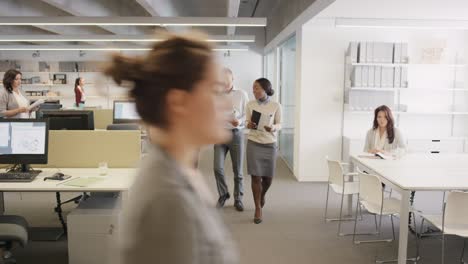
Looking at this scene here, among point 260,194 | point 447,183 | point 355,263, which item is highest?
point 447,183

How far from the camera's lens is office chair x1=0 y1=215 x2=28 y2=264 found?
262 cm

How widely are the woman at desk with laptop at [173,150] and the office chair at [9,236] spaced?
216 centimetres

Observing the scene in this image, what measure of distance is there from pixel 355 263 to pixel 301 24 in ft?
12.4

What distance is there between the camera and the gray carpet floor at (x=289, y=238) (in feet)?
11.7

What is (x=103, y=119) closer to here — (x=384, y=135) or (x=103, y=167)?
(x=103, y=167)

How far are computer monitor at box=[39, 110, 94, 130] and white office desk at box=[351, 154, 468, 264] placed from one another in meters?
2.87

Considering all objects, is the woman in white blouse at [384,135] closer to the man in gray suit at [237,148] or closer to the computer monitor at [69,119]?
the man in gray suit at [237,148]

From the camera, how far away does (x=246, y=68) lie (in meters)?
12.1

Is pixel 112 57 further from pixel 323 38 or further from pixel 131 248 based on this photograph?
pixel 323 38

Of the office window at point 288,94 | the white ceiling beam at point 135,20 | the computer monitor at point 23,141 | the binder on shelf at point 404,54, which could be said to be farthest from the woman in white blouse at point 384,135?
the computer monitor at point 23,141

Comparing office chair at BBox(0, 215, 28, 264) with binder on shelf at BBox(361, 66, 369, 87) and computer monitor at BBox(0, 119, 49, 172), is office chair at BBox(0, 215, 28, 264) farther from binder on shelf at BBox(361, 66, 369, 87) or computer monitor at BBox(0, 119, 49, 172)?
binder on shelf at BBox(361, 66, 369, 87)

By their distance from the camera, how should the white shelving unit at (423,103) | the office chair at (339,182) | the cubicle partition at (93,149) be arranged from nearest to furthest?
the cubicle partition at (93,149) → the office chair at (339,182) → the white shelving unit at (423,103)

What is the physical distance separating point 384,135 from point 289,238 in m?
1.66

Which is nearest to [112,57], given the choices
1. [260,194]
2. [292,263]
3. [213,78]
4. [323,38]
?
[213,78]
